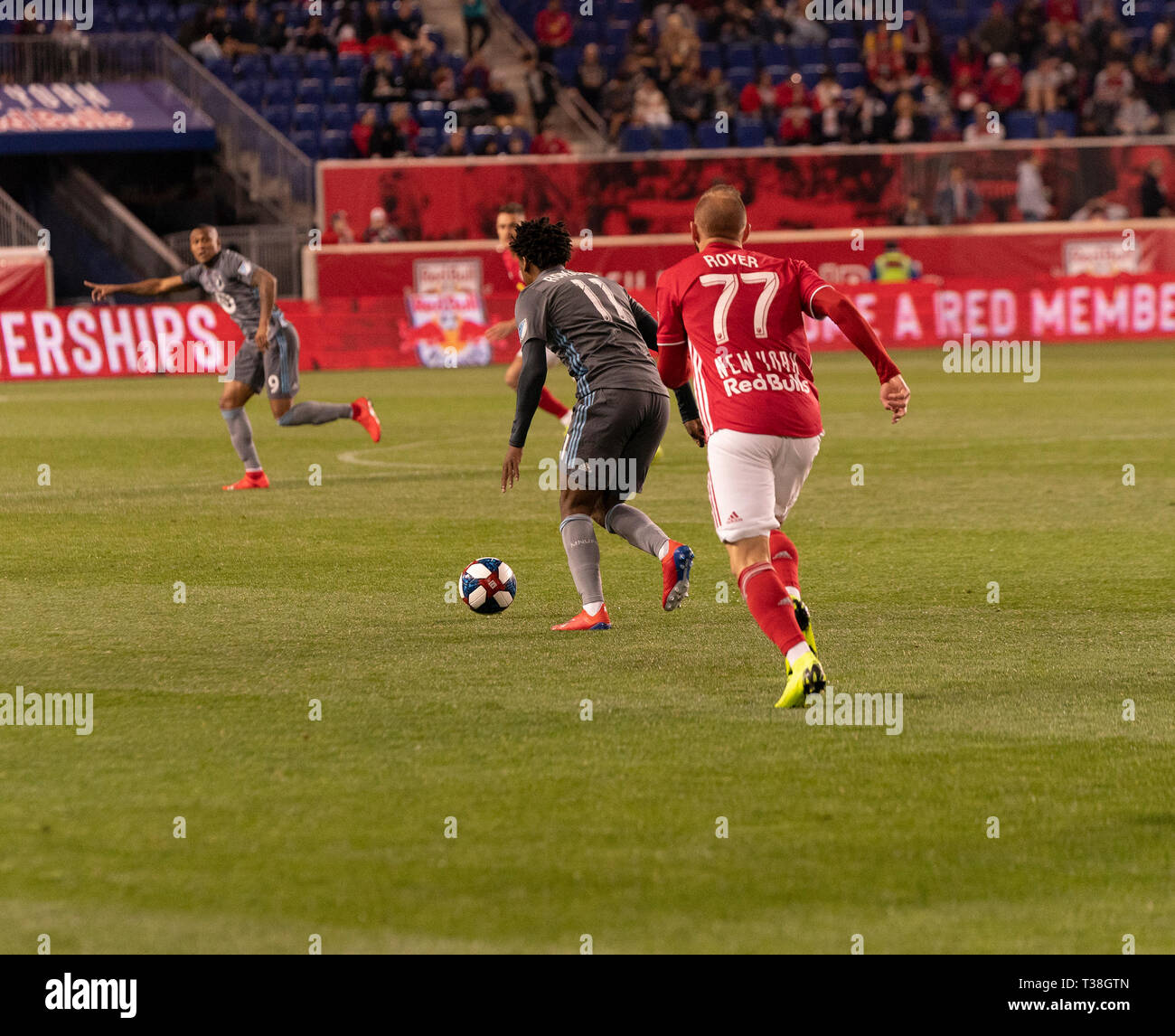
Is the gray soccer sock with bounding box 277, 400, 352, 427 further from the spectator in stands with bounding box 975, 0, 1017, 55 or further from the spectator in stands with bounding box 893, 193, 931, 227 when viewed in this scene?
the spectator in stands with bounding box 975, 0, 1017, 55

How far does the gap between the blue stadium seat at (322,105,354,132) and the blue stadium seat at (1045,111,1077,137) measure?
494 inches

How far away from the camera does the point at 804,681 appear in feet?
22.0

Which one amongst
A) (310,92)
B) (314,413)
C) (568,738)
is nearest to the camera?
(568,738)

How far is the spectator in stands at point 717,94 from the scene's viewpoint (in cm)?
3347

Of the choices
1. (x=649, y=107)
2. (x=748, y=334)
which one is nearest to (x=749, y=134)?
(x=649, y=107)

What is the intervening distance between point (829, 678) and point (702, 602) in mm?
2043

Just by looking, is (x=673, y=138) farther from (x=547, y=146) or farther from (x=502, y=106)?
(x=502, y=106)

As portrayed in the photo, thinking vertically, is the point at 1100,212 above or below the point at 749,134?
below

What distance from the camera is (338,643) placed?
8.19 m

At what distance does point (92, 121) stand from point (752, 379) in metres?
26.7

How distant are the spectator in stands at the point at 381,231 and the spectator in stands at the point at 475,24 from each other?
4423mm

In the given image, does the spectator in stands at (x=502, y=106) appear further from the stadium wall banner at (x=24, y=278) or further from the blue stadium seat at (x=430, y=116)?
the stadium wall banner at (x=24, y=278)

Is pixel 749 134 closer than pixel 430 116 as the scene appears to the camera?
No

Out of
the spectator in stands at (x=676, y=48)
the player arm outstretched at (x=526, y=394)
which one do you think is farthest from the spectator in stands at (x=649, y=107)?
the player arm outstretched at (x=526, y=394)
